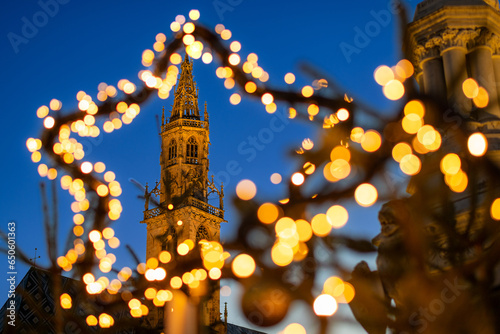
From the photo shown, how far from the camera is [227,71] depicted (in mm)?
7059

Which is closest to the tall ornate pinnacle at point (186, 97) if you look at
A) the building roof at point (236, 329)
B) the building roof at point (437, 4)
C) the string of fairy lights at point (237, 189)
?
the building roof at point (236, 329)

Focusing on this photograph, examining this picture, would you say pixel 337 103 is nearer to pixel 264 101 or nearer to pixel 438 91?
pixel 264 101

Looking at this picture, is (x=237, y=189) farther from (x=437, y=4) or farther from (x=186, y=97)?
(x=186, y=97)

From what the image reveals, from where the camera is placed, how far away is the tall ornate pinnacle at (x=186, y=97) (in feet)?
190

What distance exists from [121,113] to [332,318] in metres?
4.24

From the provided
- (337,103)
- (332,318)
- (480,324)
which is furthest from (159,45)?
(480,324)

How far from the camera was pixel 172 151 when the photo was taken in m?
58.4

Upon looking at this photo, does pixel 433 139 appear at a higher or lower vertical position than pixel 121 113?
lower

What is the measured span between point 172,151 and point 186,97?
588 cm

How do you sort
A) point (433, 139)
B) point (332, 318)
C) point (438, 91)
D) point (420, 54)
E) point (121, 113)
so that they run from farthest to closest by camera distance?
point (420, 54), point (438, 91), point (121, 113), point (433, 139), point (332, 318)

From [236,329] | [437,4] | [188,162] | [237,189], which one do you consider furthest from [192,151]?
[237,189]

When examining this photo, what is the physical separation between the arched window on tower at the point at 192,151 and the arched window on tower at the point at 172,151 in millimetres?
1314

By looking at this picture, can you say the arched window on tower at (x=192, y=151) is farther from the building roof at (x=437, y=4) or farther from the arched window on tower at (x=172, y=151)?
the building roof at (x=437, y=4)

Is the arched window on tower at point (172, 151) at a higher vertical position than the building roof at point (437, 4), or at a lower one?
higher
